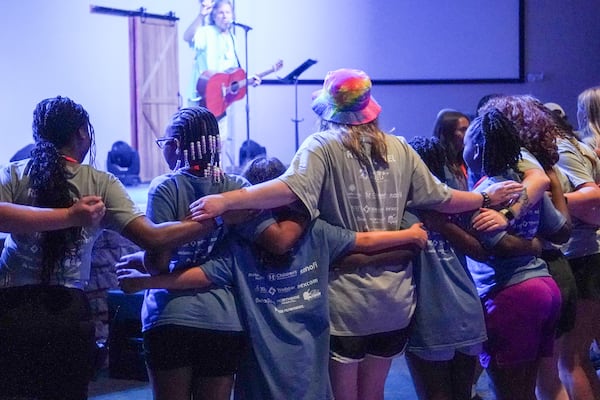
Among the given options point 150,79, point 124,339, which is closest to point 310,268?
point 124,339

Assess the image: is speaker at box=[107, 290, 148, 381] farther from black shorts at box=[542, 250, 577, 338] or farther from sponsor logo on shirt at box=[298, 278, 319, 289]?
black shorts at box=[542, 250, 577, 338]

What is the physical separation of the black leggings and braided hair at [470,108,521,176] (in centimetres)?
137

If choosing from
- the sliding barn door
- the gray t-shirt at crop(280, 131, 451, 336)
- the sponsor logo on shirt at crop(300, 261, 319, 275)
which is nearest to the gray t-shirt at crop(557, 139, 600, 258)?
the gray t-shirt at crop(280, 131, 451, 336)

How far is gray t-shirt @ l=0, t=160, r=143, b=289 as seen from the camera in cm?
221

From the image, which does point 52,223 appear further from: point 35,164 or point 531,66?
point 531,66

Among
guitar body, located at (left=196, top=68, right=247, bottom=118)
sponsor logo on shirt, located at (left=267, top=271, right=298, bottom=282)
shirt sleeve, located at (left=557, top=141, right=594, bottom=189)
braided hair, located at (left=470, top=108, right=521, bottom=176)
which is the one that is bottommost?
sponsor logo on shirt, located at (left=267, top=271, right=298, bottom=282)

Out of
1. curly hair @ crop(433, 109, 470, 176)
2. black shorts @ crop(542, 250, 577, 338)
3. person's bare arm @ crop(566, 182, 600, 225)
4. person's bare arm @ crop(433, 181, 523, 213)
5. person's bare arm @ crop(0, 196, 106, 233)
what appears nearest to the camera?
person's bare arm @ crop(0, 196, 106, 233)

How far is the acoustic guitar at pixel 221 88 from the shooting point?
8945 mm

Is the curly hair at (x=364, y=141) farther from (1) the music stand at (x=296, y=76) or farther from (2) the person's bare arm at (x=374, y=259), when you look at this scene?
(1) the music stand at (x=296, y=76)

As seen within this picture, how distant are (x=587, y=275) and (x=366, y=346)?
1.15m

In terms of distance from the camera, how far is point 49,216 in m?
2.13

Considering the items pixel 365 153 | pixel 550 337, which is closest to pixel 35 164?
pixel 365 153

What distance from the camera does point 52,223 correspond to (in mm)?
2131

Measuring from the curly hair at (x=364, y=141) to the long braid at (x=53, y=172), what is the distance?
783 mm
